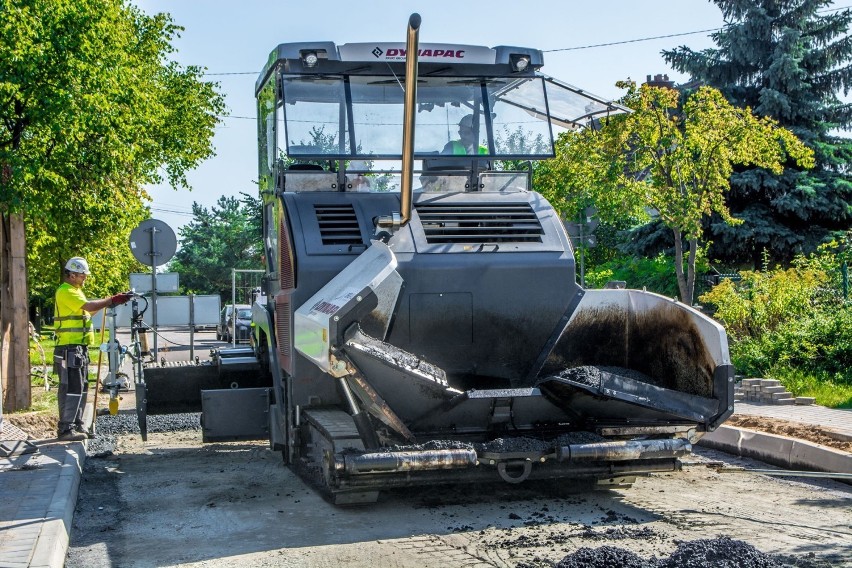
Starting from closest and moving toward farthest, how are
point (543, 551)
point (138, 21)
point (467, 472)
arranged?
point (543, 551), point (467, 472), point (138, 21)

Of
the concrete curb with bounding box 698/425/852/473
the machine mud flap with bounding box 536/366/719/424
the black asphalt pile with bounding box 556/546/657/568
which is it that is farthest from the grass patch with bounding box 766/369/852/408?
the black asphalt pile with bounding box 556/546/657/568

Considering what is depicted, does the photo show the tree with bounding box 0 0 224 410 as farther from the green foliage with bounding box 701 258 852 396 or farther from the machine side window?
the green foliage with bounding box 701 258 852 396

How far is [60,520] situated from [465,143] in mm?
4130

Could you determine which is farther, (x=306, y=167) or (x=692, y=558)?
(x=306, y=167)

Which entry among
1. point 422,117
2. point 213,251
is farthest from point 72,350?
point 213,251

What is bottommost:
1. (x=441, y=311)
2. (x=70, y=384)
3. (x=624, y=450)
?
(x=624, y=450)

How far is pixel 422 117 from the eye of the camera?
8.34 meters

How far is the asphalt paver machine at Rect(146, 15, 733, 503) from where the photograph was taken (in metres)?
6.69

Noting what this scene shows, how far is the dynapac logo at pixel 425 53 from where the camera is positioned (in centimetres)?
812

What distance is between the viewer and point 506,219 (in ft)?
25.4

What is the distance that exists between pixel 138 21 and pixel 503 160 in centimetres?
1794

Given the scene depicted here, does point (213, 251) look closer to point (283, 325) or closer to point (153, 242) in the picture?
point (153, 242)

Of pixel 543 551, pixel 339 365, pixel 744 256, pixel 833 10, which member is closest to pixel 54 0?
pixel 339 365

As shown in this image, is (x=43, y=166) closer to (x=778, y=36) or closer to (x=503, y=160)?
(x=503, y=160)
